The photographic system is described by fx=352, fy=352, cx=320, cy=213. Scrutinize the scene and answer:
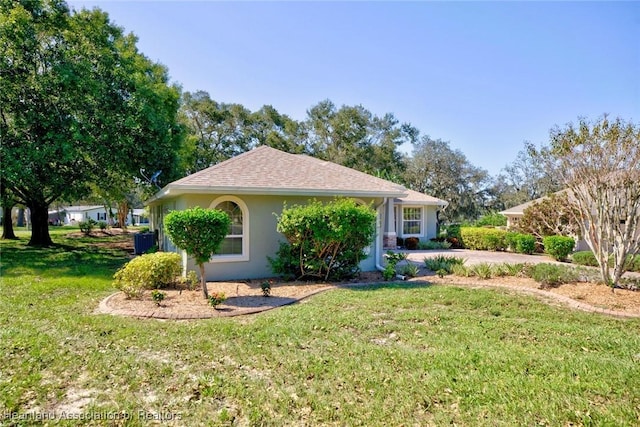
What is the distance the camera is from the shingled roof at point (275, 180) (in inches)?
388

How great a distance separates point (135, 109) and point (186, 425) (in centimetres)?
1656

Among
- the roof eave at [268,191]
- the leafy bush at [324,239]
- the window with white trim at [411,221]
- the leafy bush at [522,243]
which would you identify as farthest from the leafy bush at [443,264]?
the window with white trim at [411,221]

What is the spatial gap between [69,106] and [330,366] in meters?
16.6

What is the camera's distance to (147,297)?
8281 mm

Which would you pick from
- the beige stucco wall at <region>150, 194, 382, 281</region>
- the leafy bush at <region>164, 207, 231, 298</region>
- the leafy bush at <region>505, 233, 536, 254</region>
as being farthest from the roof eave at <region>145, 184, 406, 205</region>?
the leafy bush at <region>505, 233, 536, 254</region>

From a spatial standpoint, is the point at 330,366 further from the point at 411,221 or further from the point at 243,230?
the point at 411,221

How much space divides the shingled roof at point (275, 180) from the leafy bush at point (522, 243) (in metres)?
9.40

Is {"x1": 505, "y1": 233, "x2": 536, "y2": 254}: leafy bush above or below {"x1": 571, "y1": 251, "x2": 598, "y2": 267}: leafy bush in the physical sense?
above

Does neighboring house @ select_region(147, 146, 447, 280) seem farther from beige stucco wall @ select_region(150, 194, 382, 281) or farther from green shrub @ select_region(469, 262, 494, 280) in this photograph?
green shrub @ select_region(469, 262, 494, 280)

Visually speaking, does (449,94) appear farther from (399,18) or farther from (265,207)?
(265,207)

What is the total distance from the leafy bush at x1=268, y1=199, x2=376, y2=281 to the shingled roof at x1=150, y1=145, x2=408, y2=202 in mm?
990

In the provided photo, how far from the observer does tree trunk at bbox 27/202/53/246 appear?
68.1 ft

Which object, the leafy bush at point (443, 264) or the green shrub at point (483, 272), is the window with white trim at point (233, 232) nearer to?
the leafy bush at point (443, 264)

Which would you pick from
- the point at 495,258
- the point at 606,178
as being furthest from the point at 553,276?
the point at 495,258
